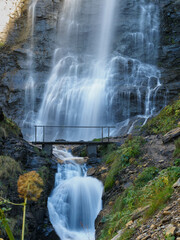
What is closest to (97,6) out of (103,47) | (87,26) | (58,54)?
(87,26)

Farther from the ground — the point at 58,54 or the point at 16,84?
the point at 58,54

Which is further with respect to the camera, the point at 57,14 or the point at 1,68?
the point at 57,14

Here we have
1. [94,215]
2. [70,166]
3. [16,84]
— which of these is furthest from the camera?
[16,84]

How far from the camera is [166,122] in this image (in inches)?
382

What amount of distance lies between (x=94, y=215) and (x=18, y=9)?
3396 cm

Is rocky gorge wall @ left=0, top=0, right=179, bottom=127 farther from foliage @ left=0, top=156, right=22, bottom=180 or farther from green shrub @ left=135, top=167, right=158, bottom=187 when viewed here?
green shrub @ left=135, top=167, right=158, bottom=187

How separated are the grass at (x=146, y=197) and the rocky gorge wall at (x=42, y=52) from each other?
17008 mm

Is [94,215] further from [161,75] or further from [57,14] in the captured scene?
[57,14]

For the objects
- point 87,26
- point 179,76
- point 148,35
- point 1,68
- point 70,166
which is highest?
point 87,26

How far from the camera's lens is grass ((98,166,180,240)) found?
3932mm

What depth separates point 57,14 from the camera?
1374 inches

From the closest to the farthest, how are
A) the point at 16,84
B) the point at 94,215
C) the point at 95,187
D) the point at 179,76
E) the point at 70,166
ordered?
the point at 94,215
the point at 95,187
the point at 70,166
the point at 179,76
the point at 16,84

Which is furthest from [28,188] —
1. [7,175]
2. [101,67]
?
[101,67]

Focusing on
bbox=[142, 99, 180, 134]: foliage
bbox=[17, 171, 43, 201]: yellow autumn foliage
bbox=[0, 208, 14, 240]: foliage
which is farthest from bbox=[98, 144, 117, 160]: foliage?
bbox=[0, 208, 14, 240]: foliage
